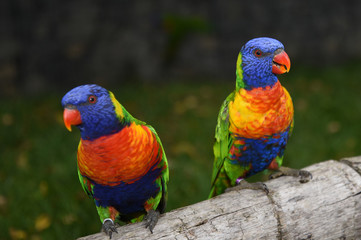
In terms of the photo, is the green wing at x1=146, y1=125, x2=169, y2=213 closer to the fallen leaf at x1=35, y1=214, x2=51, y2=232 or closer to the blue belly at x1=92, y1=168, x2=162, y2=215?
the blue belly at x1=92, y1=168, x2=162, y2=215

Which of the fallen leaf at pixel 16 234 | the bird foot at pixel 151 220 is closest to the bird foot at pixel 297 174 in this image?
the bird foot at pixel 151 220

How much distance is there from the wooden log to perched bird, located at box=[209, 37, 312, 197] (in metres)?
0.10

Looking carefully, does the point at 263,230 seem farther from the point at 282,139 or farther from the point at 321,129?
the point at 321,129

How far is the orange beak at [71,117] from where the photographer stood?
178 centimetres

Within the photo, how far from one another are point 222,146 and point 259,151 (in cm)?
23

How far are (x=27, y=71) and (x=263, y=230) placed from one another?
4395 mm

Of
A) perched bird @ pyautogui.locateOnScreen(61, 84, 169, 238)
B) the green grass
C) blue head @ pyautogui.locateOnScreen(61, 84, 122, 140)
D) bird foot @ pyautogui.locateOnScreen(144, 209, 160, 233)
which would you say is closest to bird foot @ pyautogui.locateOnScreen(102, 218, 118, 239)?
perched bird @ pyautogui.locateOnScreen(61, 84, 169, 238)

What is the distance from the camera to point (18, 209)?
3240 mm

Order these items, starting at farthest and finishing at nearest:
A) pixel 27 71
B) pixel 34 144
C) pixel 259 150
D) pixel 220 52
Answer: pixel 220 52 < pixel 27 71 < pixel 34 144 < pixel 259 150

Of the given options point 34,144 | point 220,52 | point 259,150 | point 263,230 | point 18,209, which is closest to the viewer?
point 263,230

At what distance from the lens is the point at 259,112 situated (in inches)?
82.2

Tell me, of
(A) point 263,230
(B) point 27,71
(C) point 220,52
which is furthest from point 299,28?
(A) point 263,230

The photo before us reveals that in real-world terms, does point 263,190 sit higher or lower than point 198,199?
higher

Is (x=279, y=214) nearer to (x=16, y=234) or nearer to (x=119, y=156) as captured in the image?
(x=119, y=156)
